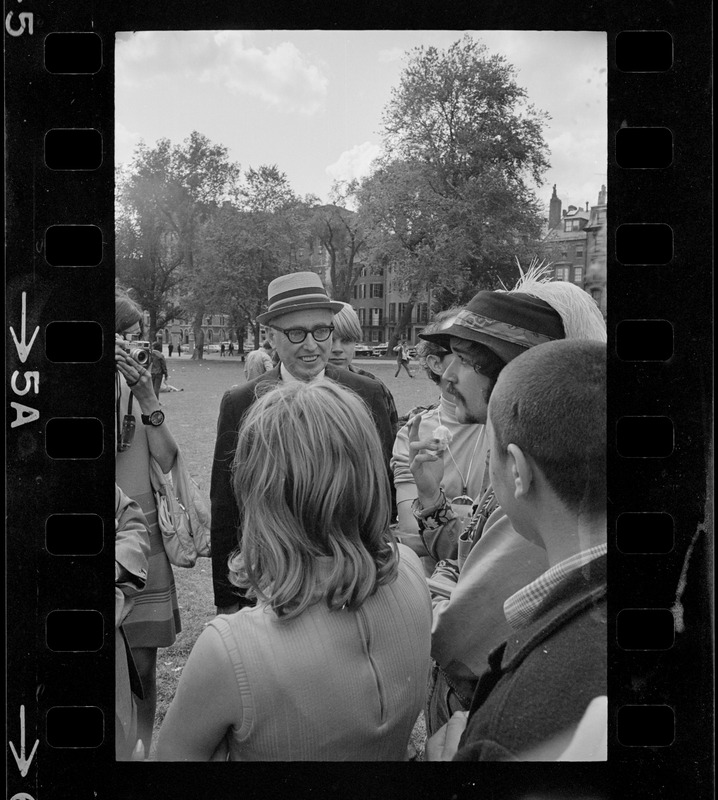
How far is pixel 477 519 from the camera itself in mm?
2000

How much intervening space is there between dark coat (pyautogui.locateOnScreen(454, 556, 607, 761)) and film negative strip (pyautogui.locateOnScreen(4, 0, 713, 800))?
0.57 ft

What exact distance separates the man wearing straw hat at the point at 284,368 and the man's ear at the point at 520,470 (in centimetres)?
35

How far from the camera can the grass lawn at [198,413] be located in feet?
6.35

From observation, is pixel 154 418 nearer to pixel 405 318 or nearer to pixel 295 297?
pixel 295 297

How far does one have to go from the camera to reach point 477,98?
6.82ft

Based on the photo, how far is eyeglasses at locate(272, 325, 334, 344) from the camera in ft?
6.49

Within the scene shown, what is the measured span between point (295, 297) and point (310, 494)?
2.06 ft

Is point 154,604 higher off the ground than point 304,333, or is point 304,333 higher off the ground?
point 304,333

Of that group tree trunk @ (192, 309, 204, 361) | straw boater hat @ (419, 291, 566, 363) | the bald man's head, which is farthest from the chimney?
tree trunk @ (192, 309, 204, 361)

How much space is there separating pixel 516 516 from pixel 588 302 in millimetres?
602
